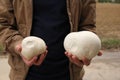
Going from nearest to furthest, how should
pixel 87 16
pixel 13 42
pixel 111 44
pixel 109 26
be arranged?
pixel 13 42
pixel 87 16
pixel 111 44
pixel 109 26

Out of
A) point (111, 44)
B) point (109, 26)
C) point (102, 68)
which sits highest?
point (102, 68)

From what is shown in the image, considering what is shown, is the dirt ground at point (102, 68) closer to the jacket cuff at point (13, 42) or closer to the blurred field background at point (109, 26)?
the blurred field background at point (109, 26)

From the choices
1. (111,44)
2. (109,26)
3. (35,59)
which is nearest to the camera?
(35,59)

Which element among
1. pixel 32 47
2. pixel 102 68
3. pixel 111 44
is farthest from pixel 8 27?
pixel 111 44

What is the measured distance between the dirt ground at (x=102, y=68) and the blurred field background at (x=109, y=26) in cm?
58

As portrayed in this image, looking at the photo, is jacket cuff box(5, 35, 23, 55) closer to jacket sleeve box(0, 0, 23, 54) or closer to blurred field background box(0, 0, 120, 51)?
jacket sleeve box(0, 0, 23, 54)

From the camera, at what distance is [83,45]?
1.75 m

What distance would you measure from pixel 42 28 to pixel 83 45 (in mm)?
293

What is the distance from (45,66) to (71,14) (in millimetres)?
317

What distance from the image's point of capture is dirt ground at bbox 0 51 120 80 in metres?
4.94

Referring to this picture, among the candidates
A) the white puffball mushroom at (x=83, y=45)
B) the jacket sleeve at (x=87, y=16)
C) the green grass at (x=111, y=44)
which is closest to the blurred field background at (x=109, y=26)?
the green grass at (x=111, y=44)

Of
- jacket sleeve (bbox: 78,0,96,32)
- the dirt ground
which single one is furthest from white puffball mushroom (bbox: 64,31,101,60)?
the dirt ground

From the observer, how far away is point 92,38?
174 cm

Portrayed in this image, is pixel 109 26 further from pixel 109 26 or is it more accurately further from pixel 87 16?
pixel 87 16
